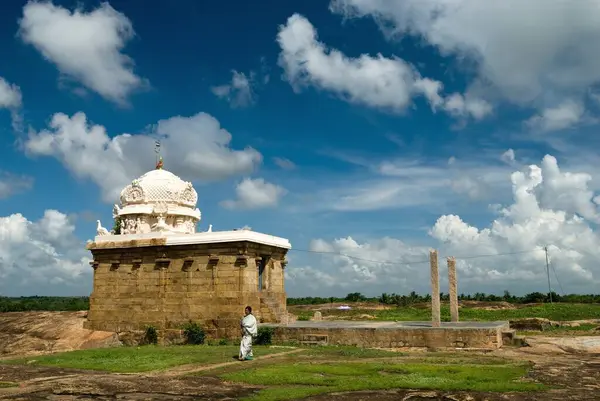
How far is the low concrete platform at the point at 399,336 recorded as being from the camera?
17500 millimetres

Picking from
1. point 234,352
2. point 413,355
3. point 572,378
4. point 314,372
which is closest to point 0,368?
point 234,352

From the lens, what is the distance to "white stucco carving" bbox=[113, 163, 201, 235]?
25516mm

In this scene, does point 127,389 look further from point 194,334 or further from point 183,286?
point 183,286

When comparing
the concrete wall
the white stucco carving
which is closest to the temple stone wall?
the white stucco carving

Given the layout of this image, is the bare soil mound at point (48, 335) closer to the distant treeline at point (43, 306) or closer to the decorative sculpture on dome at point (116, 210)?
the decorative sculpture on dome at point (116, 210)

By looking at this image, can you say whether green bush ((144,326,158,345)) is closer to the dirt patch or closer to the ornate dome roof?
the ornate dome roof

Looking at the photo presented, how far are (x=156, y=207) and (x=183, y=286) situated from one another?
457 cm

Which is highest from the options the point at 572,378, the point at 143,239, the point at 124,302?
the point at 143,239

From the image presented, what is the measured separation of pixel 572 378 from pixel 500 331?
6626 millimetres

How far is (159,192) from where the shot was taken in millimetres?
25844

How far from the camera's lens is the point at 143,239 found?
24000 mm

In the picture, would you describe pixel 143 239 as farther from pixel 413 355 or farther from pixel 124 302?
pixel 413 355

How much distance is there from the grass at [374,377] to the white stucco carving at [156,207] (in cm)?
1308

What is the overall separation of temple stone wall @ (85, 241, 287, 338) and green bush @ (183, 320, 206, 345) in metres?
0.61
